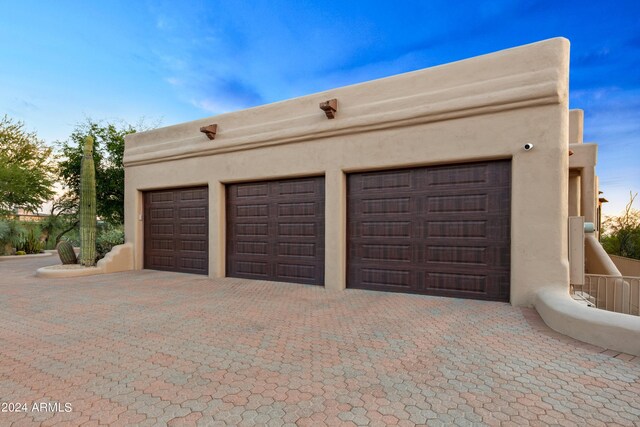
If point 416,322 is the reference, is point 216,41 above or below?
above

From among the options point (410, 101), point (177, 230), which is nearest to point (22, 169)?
point (177, 230)

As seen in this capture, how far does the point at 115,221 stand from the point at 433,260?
18.1 m

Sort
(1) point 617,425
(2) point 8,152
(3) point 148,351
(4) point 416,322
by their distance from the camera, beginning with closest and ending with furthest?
(1) point 617,425 → (3) point 148,351 → (4) point 416,322 → (2) point 8,152

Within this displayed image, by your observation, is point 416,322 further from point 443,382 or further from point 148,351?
point 148,351

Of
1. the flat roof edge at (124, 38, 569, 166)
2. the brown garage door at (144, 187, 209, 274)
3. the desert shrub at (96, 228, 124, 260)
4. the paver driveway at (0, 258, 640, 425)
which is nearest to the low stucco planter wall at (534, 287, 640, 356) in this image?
the paver driveway at (0, 258, 640, 425)

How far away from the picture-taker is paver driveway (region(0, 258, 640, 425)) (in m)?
2.70

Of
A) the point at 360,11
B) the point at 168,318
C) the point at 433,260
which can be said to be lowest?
the point at 168,318

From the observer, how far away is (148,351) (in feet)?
13.2

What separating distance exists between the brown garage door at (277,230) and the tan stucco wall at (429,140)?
35cm

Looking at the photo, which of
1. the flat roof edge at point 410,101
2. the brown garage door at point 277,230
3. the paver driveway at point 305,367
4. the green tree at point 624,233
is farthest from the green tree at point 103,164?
the green tree at point 624,233

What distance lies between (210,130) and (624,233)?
22.4m

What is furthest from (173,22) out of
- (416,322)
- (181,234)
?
(416,322)

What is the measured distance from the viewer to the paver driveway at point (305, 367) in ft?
8.85

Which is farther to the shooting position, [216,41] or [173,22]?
[216,41]
